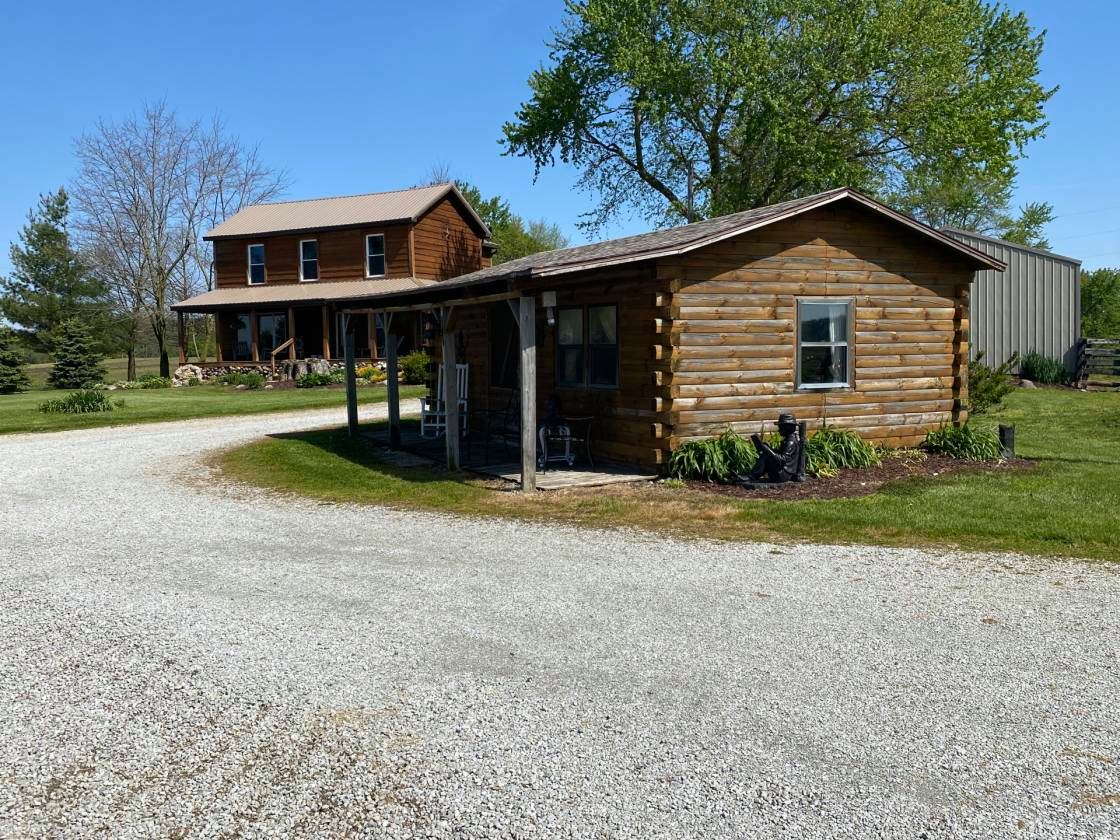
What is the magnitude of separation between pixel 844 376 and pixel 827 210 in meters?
2.49

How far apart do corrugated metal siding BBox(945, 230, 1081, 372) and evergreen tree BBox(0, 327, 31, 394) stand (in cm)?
3679

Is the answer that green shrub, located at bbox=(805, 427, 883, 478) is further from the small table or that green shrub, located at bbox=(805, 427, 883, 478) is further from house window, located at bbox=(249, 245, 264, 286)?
house window, located at bbox=(249, 245, 264, 286)

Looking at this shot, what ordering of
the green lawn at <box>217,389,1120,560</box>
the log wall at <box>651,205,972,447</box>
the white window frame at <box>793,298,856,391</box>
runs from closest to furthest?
1. the green lawn at <box>217,389,1120,560</box>
2. the log wall at <box>651,205,972,447</box>
3. the white window frame at <box>793,298,856,391</box>

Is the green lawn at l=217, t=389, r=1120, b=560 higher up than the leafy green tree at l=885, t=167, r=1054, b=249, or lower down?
lower down

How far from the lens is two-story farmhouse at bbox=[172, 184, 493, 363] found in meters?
33.4

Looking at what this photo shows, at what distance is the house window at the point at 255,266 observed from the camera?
117 ft

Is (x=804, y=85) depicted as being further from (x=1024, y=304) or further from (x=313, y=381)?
(x=313, y=381)

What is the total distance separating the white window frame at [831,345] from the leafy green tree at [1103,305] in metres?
40.9

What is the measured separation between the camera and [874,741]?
4105 millimetres

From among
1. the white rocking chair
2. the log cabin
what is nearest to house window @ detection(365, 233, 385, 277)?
the white rocking chair

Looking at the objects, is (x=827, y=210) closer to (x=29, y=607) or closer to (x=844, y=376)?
(x=844, y=376)

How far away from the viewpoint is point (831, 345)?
519 inches

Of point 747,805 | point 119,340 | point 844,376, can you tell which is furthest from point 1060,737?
point 119,340

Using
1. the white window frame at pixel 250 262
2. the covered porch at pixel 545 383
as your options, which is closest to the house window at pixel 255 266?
the white window frame at pixel 250 262
